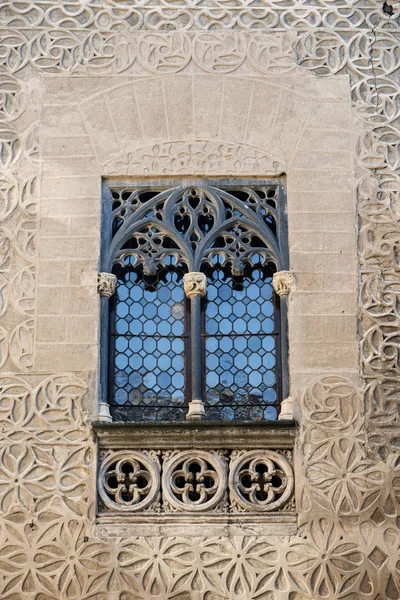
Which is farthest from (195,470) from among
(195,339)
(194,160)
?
(194,160)

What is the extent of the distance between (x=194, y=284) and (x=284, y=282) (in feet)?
2.10

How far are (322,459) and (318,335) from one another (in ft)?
2.93

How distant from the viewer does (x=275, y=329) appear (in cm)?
1055

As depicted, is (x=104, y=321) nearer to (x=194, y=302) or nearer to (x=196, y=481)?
(x=194, y=302)

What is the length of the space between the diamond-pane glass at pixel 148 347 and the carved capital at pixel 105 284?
171 mm

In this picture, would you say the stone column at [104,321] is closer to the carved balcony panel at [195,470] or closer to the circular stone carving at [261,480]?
the carved balcony panel at [195,470]

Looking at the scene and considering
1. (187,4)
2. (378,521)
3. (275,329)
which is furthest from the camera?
(187,4)

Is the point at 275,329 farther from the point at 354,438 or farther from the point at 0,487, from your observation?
the point at 0,487

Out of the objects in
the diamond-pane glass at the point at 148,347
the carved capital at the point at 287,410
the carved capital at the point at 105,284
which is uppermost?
the carved capital at the point at 105,284

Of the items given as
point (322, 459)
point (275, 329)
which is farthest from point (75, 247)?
point (322, 459)

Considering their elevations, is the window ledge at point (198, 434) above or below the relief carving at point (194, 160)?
Answer: below

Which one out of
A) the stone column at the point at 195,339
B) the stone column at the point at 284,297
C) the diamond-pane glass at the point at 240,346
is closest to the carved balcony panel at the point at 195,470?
the stone column at the point at 195,339

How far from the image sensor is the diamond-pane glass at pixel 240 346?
34.0 ft

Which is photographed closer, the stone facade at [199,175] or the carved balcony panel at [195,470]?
the stone facade at [199,175]
